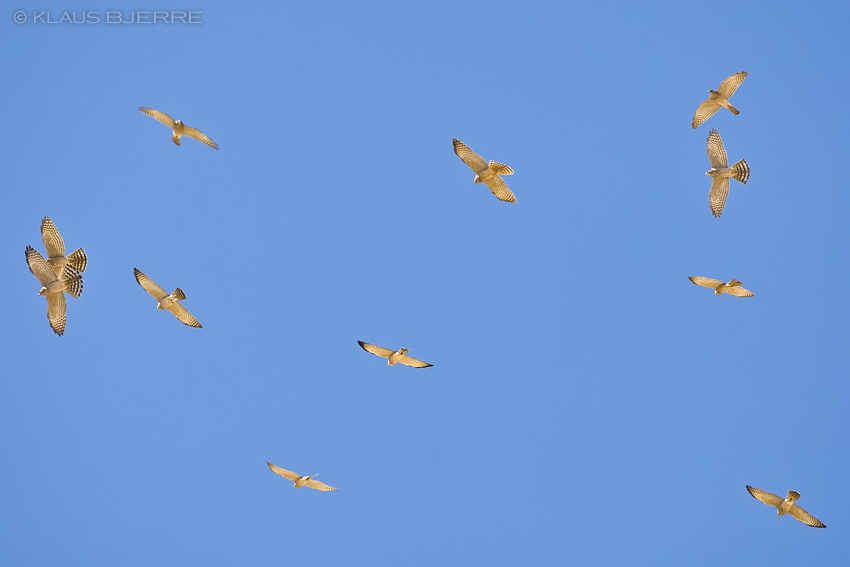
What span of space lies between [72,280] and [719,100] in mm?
13261

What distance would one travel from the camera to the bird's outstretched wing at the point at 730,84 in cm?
1867

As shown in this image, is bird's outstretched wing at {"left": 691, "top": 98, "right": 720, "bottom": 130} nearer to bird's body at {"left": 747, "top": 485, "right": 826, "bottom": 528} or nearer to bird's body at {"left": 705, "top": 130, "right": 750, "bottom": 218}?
bird's body at {"left": 705, "top": 130, "right": 750, "bottom": 218}

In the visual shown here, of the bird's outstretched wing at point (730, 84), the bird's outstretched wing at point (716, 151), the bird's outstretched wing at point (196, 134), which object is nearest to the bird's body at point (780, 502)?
the bird's outstretched wing at point (716, 151)

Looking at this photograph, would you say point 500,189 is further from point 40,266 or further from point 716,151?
point 40,266

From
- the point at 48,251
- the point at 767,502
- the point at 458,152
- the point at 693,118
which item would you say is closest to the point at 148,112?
the point at 48,251

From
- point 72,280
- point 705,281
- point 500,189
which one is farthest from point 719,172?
point 72,280

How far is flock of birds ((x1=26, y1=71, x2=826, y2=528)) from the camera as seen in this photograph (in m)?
17.7

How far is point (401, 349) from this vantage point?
19.0m

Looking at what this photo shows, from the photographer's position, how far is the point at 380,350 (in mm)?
19016

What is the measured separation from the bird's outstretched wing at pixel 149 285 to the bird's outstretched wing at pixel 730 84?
12020 millimetres

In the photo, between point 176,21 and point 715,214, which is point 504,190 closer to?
point 715,214

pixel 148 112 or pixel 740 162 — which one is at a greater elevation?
pixel 740 162

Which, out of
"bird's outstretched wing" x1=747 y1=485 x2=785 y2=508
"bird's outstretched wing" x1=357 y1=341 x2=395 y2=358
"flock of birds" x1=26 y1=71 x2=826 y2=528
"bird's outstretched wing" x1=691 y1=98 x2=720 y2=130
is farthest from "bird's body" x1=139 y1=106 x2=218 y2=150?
"bird's outstretched wing" x1=747 y1=485 x2=785 y2=508

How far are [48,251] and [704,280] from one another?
42.1 ft
